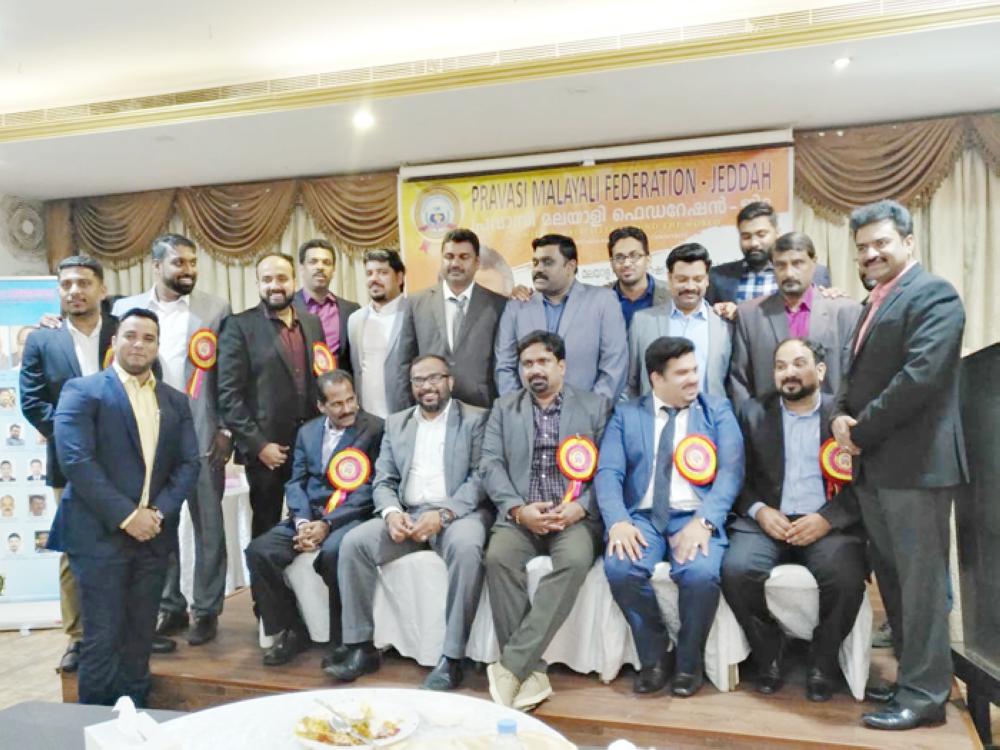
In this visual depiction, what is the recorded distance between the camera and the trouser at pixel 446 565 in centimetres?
281

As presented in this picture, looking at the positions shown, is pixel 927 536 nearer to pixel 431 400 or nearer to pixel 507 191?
pixel 431 400

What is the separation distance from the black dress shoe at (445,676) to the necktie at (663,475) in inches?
33.6

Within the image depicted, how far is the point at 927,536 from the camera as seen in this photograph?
233 centimetres

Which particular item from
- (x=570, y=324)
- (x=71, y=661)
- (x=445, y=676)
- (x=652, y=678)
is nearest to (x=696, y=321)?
(x=570, y=324)

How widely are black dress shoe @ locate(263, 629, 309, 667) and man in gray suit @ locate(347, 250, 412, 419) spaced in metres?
0.97

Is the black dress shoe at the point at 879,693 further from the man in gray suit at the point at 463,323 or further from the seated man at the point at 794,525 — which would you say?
the man in gray suit at the point at 463,323

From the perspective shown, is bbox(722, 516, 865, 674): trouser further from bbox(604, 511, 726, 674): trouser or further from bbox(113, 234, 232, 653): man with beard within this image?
bbox(113, 234, 232, 653): man with beard

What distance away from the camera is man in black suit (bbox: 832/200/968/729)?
90.0 inches

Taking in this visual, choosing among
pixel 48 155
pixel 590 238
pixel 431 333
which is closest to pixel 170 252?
pixel 431 333

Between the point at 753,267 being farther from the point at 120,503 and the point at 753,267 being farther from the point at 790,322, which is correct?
the point at 120,503

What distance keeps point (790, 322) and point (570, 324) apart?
83 centimetres

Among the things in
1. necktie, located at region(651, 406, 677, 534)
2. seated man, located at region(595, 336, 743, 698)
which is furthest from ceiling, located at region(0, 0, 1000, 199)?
necktie, located at region(651, 406, 677, 534)

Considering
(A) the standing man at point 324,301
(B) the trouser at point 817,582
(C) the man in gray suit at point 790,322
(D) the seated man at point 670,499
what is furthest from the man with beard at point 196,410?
(C) the man in gray suit at point 790,322

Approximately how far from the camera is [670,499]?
2.82 meters
